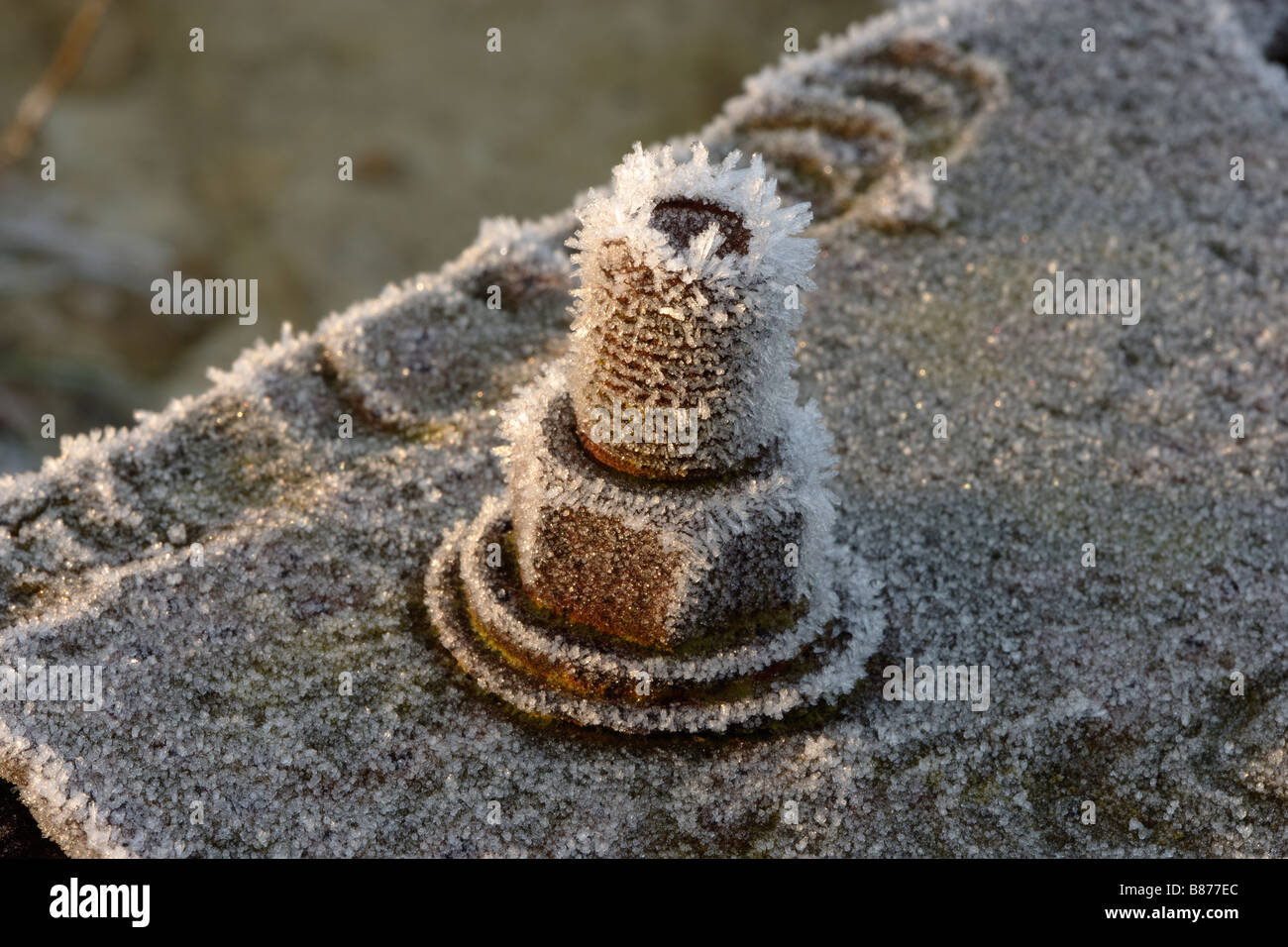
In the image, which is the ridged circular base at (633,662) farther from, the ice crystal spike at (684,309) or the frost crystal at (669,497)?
the ice crystal spike at (684,309)

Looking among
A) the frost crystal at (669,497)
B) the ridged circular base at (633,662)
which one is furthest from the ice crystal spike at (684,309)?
the ridged circular base at (633,662)

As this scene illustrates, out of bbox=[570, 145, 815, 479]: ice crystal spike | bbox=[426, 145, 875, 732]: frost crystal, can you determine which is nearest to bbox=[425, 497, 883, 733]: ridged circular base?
bbox=[426, 145, 875, 732]: frost crystal

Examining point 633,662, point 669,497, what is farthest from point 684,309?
point 633,662

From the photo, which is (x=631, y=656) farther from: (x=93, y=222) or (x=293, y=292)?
(x=93, y=222)

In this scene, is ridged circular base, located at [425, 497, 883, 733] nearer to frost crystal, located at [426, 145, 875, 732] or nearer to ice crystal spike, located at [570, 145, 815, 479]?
frost crystal, located at [426, 145, 875, 732]

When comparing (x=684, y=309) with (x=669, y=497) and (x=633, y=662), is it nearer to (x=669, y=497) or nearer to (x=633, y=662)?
(x=669, y=497)

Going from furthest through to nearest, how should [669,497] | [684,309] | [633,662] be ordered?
[633,662] → [669,497] → [684,309]

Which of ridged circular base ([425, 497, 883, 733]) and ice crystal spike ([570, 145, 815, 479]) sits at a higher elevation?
ice crystal spike ([570, 145, 815, 479])
